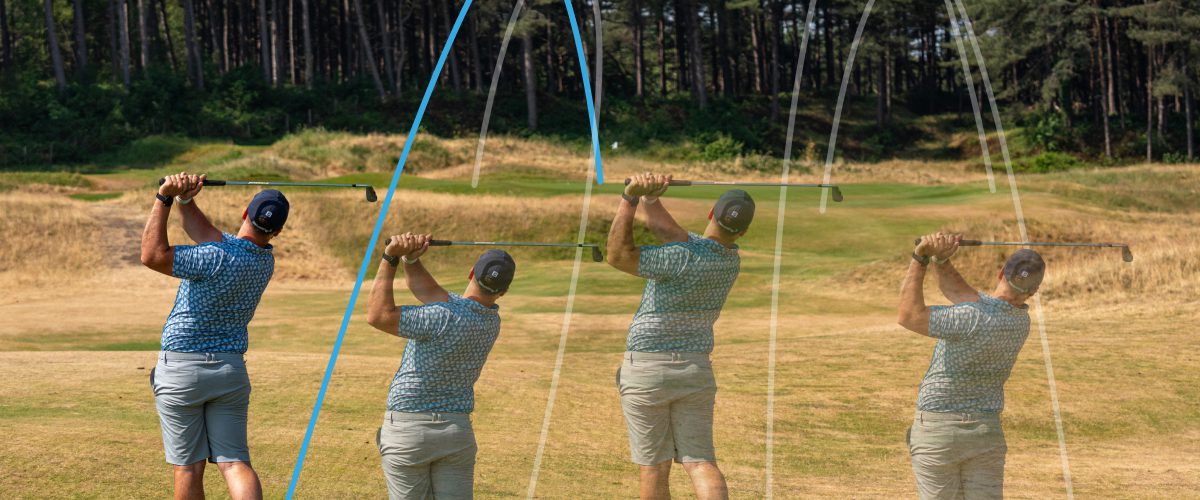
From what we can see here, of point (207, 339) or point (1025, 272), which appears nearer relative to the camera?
point (1025, 272)

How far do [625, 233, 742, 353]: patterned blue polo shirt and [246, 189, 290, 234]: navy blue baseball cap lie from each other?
92.4 inches

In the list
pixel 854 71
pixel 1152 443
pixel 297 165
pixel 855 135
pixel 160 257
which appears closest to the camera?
pixel 160 257

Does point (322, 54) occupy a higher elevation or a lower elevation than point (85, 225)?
higher

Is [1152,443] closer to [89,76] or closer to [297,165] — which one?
[297,165]

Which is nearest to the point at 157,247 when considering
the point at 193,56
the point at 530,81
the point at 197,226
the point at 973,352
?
the point at 197,226

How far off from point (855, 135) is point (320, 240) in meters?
51.1

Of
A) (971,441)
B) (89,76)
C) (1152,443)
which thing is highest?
(89,76)

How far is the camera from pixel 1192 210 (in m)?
49.2

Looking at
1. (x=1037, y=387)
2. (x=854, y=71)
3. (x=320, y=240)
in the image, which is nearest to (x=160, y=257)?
(x=1037, y=387)

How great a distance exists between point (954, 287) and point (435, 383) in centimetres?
336

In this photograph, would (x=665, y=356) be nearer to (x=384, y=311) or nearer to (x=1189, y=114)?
(x=384, y=311)

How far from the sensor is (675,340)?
8.84 m

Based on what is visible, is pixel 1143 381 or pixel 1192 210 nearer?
pixel 1143 381

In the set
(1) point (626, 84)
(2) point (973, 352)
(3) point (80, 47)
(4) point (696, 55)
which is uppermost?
(3) point (80, 47)
